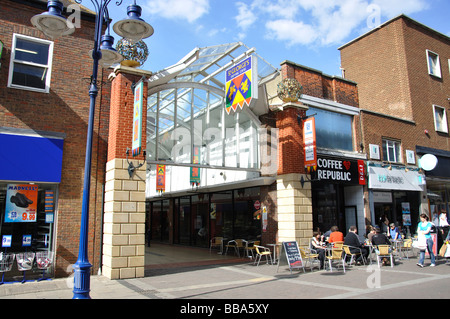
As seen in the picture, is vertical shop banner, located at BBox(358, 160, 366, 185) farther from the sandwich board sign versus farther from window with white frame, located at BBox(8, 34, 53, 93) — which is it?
window with white frame, located at BBox(8, 34, 53, 93)

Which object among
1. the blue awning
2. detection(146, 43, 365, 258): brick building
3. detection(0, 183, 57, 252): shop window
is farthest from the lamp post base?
detection(146, 43, 365, 258): brick building

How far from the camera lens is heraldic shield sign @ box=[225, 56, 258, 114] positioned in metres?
11.1

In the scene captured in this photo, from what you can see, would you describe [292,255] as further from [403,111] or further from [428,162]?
[403,111]

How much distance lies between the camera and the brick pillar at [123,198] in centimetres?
974

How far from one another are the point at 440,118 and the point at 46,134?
22508 mm

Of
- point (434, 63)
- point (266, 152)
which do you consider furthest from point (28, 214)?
point (434, 63)

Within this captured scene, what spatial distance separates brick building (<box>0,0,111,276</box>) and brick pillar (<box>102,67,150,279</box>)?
79cm

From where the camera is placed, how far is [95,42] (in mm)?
6734

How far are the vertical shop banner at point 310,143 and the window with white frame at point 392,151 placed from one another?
661cm

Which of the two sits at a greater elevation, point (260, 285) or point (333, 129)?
point (333, 129)

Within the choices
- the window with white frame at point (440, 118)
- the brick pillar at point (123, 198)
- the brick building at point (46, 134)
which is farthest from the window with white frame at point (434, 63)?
the brick building at point (46, 134)

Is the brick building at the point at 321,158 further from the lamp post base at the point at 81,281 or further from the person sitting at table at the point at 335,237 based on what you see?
the lamp post base at the point at 81,281
